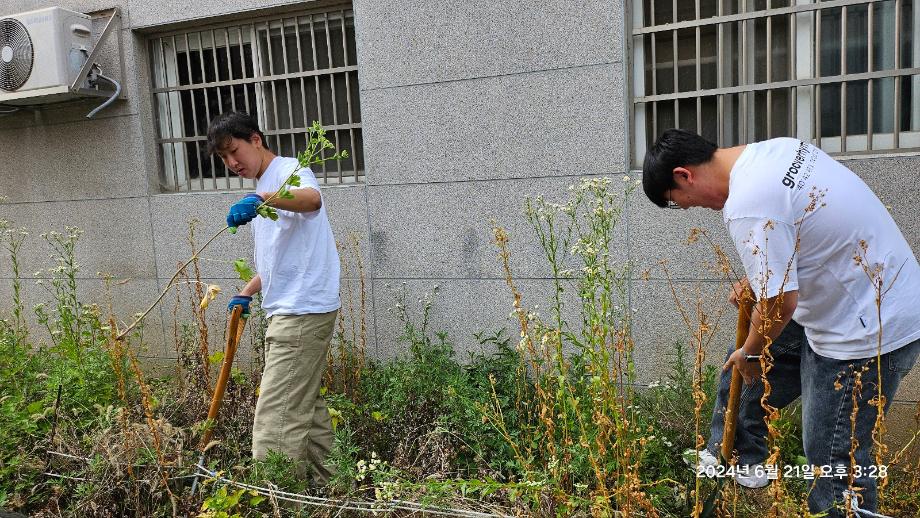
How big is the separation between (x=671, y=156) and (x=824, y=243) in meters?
0.59

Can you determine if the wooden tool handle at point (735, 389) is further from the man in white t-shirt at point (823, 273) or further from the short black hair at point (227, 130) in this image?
the short black hair at point (227, 130)

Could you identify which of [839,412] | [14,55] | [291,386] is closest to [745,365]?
[839,412]

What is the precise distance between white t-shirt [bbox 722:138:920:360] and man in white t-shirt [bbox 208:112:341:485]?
1.88 meters

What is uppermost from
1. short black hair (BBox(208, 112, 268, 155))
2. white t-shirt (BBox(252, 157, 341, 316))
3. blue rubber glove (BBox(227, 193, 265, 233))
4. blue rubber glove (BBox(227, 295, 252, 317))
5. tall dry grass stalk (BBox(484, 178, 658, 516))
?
short black hair (BBox(208, 112, 268, 155))

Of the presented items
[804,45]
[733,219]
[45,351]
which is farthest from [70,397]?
[804,45]

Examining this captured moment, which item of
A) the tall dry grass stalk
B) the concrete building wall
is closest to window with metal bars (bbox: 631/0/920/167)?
the concrete building wall

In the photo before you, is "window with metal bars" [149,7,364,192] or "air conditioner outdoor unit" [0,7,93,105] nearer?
"window with metal bars" [149,7,364,192]

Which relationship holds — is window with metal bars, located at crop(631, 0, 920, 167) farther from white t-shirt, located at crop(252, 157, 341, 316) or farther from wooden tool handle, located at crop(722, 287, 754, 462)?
white t-shirt, located at crop(252, 157, 341, 316)

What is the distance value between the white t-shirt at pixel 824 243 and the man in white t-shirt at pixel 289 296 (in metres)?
1.88

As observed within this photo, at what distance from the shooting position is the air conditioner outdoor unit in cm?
512

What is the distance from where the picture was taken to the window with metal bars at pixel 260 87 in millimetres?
5004

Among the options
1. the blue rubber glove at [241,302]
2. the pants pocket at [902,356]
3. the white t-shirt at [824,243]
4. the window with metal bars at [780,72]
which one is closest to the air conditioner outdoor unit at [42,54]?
the blue rubber glove at [241,302]

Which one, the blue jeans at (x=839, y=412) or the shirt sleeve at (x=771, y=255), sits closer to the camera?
the shirt sleeve at (x=771, y=255)

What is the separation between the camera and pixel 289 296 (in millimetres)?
3225
